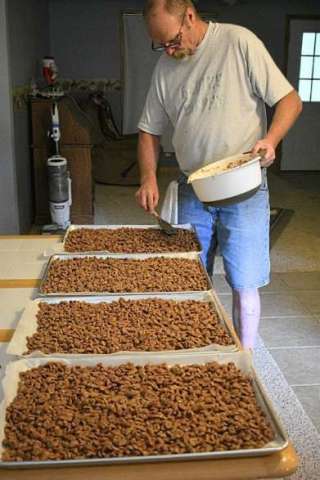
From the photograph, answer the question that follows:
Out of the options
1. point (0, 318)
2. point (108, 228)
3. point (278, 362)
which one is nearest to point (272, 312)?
point (278, 362)

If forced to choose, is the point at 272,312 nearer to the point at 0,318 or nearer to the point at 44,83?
the point at 0,318

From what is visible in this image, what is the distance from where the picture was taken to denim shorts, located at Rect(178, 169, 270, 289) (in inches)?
72.0

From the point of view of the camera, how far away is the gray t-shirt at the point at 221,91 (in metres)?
1.74

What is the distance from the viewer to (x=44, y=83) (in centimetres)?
542

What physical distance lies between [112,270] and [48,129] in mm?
3251

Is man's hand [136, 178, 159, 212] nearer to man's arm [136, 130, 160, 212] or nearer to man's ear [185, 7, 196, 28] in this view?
man's arm [136, 130, 160, 212]

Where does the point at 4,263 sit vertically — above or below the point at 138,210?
above

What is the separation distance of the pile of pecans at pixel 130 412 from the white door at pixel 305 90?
6534mm

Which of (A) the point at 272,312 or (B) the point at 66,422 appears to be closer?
(B) the point at 66,422

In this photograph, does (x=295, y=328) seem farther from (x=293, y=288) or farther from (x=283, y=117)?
(x=283, y=117)

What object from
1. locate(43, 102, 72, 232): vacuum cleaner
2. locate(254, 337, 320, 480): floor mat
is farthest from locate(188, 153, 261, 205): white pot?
locate(43, 102, 72, 232): vacuum cleaner

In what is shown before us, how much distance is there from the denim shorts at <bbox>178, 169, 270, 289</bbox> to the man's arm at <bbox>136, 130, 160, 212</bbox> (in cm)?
11

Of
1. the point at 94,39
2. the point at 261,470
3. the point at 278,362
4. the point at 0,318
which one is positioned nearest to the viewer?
the point at 261,470

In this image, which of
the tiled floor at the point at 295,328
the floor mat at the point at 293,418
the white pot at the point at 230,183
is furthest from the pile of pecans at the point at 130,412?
the tiled floor at the point at 295,328
